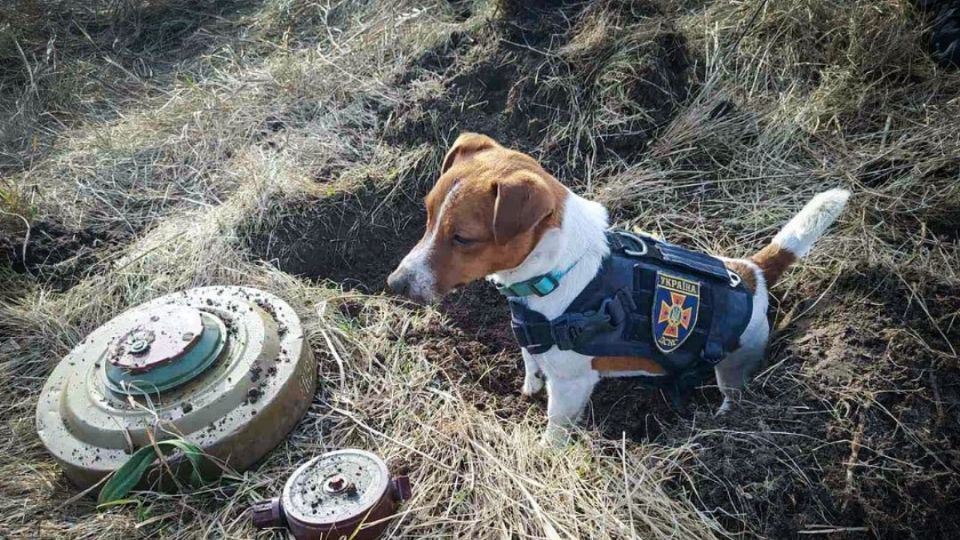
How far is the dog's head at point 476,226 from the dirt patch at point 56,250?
2.45 m

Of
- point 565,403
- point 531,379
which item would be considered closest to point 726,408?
point 565,403

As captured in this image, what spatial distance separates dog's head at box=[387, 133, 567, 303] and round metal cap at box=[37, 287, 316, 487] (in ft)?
2.33

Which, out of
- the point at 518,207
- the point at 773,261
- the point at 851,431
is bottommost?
the point at 851,431

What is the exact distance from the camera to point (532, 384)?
3326 millimetres

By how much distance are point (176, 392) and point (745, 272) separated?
253cm

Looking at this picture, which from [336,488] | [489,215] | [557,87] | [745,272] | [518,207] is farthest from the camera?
[557,87]

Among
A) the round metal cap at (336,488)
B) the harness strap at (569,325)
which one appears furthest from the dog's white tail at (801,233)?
the round metal cap at (336,488)

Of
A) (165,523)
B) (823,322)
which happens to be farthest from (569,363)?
(165,523)

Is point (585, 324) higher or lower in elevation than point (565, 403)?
higher

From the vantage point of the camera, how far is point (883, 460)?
2492mm

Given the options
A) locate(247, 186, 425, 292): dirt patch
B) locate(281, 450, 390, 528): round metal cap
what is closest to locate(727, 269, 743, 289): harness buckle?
locate(281, 450, 390, 528): round metal cap

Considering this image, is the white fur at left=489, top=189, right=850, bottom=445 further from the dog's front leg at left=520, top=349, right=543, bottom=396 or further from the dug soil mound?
the dug soil mound

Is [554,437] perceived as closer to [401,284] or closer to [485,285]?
[401,284]

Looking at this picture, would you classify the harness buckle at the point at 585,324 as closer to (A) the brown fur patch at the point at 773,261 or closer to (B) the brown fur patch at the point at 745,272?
(B) the brown fur patch at the point at 745,272
